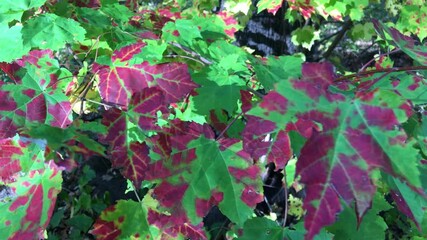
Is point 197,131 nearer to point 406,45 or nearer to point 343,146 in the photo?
point 343,146

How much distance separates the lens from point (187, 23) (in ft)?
5.08

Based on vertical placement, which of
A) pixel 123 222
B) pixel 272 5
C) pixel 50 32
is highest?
pixel 50 32

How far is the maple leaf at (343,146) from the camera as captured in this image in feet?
2.23

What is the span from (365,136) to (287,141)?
1.22 ft

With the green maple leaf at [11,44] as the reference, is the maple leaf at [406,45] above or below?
above

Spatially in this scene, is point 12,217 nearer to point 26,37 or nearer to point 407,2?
point 26,37

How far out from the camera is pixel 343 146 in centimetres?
70

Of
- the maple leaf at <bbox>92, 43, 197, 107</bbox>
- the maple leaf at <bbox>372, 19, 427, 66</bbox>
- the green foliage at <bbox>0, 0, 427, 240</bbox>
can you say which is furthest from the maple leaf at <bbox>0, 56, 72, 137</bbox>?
the maple leaf at <bbox>372, 19, 427, 66</bbox>

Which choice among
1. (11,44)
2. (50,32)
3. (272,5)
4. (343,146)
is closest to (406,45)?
(343,146)

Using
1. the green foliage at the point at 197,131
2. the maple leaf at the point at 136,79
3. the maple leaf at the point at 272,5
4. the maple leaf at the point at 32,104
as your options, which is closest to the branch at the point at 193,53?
the green foliage at the point at 197,131

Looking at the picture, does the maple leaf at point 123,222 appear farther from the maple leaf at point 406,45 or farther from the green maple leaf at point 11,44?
the maple leaf at point 406,45

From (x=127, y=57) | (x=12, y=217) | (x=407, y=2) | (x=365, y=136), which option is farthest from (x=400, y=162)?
(x=407, y=2)

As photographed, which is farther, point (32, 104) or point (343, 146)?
point (32, 104)

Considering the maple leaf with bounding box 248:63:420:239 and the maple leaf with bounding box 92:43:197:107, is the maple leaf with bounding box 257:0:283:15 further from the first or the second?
the maple leaf with bounding box 248:63:420:239
